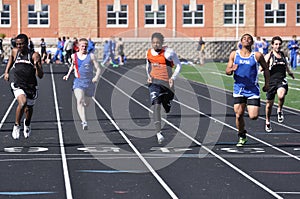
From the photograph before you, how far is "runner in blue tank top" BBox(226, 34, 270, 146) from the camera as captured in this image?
15.3 metres

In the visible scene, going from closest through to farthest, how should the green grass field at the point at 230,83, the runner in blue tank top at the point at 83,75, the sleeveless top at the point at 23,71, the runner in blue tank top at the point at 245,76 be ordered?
the runner in blue tank top at the point at 245,76 < the sleeveless top at the point at 23,71 < the runner in blue tank top at the point at 83,75 < the green grass field at the point at 230,83

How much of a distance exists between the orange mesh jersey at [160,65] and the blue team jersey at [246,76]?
147 centimetres

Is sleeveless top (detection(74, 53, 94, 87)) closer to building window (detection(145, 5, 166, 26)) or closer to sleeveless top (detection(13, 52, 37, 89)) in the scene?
sleeveless top (detection(13, 52, 37, 89))

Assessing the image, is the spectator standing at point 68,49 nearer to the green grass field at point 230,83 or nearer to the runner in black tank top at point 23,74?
the green grass field at point 230,83

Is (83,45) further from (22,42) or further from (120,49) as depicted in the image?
(120,49)

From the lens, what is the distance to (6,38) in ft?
221

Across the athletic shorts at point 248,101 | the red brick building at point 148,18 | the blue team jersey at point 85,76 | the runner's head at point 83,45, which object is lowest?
the athletic shorts at point 248,101

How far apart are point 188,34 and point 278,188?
57515 millimetres

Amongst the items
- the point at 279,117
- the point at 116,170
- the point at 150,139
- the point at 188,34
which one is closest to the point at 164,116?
the point at 279,117

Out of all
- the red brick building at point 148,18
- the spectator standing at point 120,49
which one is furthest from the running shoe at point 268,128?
the red brick building at point 148,18

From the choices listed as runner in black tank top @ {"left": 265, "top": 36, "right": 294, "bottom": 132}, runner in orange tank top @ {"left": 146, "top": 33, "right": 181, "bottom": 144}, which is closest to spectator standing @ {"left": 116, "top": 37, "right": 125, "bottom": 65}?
runner in black tank top @ {"left": 265, "top": 36, "right": 294, "bottom": 132}

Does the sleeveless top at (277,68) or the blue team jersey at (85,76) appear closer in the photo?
the blue team jersey at (85,76)

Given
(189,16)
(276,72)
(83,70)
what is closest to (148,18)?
(189,16)

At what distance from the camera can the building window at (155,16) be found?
68.8 metres
